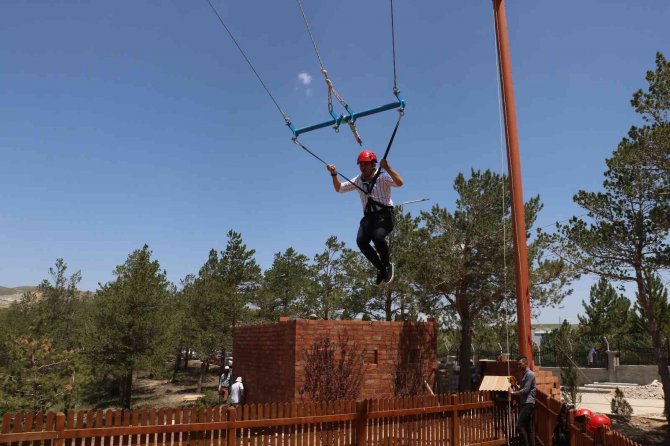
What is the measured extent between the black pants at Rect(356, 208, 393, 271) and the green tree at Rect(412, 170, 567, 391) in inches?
542

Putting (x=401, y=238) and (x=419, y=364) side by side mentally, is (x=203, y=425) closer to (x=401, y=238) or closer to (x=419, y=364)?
(x=419, y=364)

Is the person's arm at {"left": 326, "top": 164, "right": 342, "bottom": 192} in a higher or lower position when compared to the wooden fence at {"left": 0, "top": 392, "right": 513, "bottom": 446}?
higher

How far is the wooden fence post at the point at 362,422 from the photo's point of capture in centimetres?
779

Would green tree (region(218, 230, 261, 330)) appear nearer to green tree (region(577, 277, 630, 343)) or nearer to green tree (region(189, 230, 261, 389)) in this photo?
green tree (region(189, 230, 261, 389))

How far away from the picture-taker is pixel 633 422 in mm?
18969

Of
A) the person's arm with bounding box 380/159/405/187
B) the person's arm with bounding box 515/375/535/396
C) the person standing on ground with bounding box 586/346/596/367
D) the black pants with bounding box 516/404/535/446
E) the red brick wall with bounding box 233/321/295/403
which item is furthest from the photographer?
the person standing on ground with bounding box 586/346/596/367

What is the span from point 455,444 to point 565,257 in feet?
42.8

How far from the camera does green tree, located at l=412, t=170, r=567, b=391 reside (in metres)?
19.8

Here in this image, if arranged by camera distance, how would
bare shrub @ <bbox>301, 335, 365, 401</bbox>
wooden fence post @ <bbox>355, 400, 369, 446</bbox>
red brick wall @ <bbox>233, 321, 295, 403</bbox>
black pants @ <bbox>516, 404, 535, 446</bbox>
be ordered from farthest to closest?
red brick wall @ <bbox>233, 321, 295, 403</bbox>
bare shrub @ <bbox>301, 335, 365, 401</bbox>
black pants @ <bbox>516, 404, 535, 446</bbox>
wooden fence post @ <bbox>355, 400, 369, 446</bbox>

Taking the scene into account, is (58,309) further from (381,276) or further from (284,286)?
(381,276)

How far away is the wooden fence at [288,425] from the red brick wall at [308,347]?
554 centimetres

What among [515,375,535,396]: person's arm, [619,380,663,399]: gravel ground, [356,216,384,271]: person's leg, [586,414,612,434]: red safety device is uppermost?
[356,216,384,271]: person's leg

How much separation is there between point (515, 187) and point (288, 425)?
21.9ft

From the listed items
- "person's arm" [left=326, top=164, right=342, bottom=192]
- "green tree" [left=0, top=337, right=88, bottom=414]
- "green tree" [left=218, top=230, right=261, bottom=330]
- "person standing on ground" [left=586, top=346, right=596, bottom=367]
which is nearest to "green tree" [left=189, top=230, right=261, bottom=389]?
"green tree" [left=218, top=230, right=261, bottom=330]
